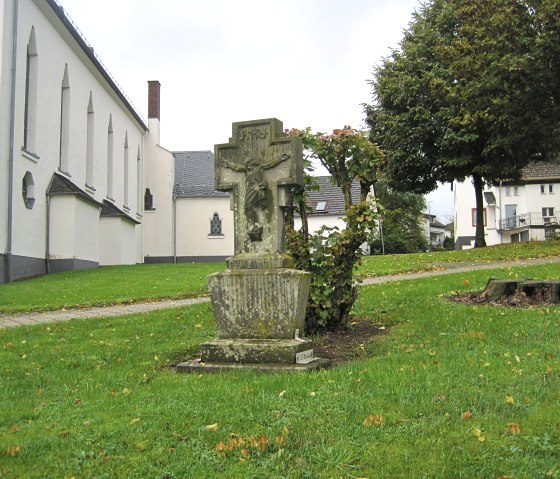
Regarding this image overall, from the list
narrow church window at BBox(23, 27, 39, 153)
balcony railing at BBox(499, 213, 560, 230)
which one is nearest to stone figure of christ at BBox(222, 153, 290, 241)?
narrow church window at BBox(23, 27, 39, 153)

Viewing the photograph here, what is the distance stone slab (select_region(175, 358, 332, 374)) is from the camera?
6.30 meters

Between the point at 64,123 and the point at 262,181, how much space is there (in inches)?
938

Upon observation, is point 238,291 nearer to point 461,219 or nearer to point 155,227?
point 155,227

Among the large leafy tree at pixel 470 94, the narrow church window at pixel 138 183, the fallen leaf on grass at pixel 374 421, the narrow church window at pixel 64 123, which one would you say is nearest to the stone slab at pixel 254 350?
the fallen leaf on grass at pixel 374 421

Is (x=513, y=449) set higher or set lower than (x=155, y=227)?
lower

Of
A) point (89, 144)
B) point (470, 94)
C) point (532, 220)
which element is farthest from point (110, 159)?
point (532, 220)

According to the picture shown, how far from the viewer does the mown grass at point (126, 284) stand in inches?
609

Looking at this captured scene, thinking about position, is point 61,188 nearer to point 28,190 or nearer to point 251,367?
point 28,190

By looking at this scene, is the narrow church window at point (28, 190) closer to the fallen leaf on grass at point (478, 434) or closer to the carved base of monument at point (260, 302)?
the carved base of monument at point (260, 302)

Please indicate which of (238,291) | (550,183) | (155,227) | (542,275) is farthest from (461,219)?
(238,291)

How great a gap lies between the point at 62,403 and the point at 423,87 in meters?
26.9

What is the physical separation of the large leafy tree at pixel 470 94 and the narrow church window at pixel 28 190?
53.8 ft

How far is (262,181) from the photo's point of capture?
730cm

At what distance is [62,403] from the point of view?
207 inches
